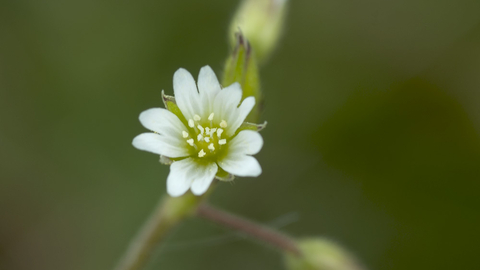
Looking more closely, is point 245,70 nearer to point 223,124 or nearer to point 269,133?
point 223,124

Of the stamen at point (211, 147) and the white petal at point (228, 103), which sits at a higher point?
the white petal at point (228, 103)

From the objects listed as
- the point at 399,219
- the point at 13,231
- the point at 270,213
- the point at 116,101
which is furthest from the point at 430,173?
the point at 13,231

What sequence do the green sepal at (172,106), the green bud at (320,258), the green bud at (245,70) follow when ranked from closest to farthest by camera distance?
the green sepal at (172,106), the green bud at (245,70), the green bud at (320,258)

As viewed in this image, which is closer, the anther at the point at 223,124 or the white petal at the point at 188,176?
the white petal at the point at 188,176

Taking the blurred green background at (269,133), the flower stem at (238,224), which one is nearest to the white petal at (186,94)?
the flower stem at (238,224)

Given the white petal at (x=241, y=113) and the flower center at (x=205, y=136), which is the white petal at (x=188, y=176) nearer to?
the flower center at (x=205, y=136)

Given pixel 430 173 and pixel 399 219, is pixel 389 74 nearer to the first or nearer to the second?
pixel 430 173

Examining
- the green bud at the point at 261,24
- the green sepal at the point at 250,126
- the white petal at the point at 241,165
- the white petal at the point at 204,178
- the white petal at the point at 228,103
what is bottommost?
the white petal at the point at 204,178
